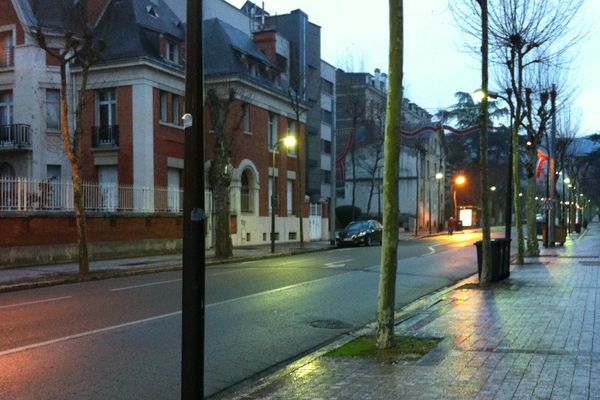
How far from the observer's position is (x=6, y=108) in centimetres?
3000

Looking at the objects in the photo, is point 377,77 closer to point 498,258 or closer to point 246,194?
point 246,194

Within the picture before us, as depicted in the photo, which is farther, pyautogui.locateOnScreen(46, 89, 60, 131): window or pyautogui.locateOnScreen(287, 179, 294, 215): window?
pyautogui.locateOnScreen(287, 179, 294, 215): window

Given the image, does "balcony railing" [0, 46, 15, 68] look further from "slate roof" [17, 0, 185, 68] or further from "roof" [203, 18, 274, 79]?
"roof" [203, 18, 274, 79]

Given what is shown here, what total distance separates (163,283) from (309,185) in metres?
34.2

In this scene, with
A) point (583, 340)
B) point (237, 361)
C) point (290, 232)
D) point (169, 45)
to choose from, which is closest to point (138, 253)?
point (169, 45)

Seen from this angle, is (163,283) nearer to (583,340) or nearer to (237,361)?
(237,361)

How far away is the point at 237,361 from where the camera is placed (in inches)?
298

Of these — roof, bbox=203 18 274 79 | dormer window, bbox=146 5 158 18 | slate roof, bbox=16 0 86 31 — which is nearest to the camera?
slate roof, bbox=16 0 86 31

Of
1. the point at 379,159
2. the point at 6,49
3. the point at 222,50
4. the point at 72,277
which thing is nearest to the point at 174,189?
the point at 222,50

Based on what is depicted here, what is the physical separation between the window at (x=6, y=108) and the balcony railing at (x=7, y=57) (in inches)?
51.5

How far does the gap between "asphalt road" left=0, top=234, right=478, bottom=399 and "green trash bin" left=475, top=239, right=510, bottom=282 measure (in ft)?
4.75

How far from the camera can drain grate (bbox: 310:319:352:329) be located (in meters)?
9.89

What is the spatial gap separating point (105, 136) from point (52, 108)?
2706 mm

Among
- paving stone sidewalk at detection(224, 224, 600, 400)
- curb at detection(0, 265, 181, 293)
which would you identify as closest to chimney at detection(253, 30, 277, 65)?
curb at detection(0, 265, 181, 293)
